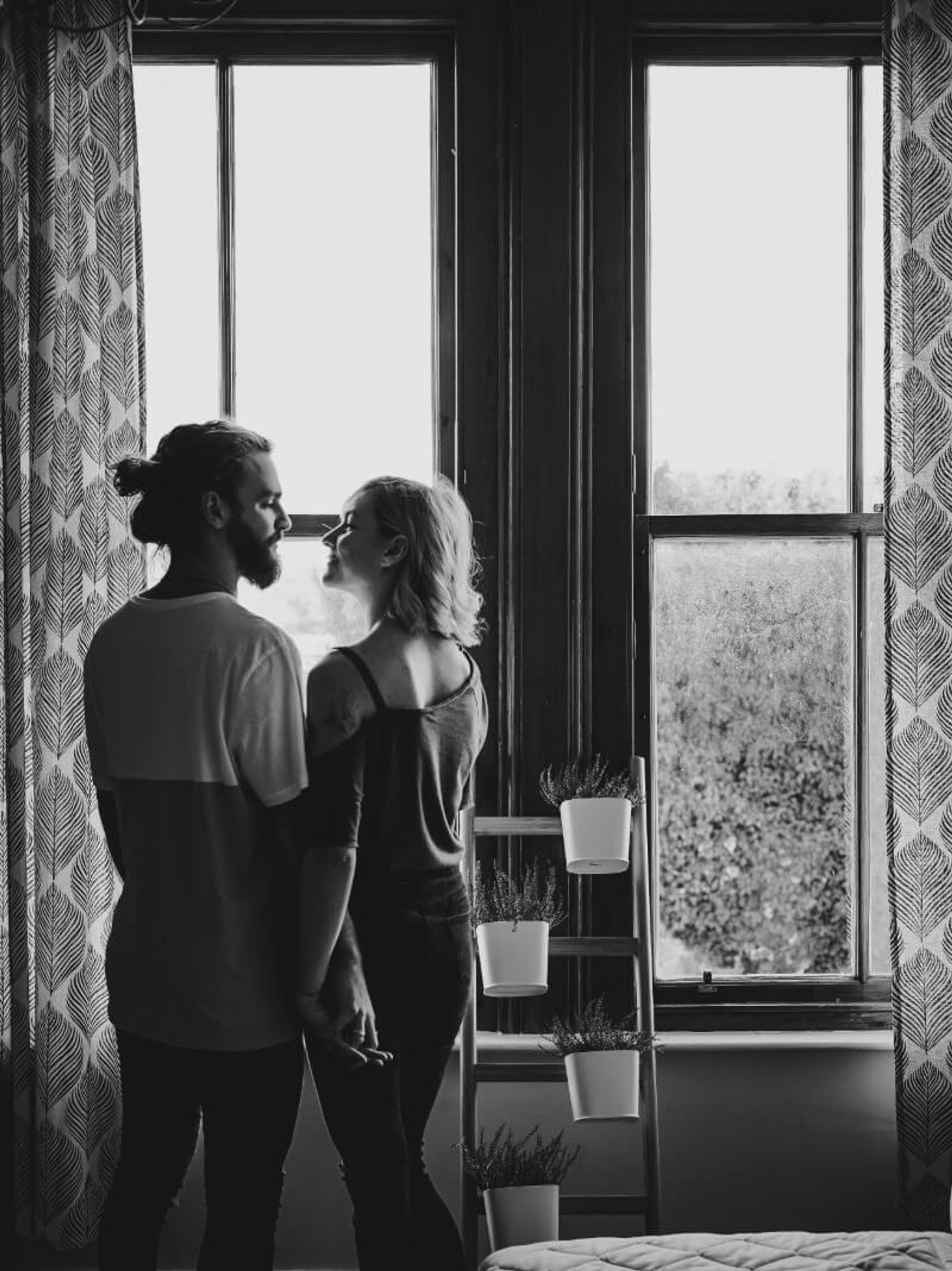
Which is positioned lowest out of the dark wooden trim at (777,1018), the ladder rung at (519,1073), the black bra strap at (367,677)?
the ladder rung at (519,1073)

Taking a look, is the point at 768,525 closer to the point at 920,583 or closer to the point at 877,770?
the point at 920,583

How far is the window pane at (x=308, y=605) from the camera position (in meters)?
3.27

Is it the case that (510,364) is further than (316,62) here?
No

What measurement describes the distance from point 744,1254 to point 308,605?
69.8 inches

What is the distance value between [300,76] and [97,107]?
53 cm

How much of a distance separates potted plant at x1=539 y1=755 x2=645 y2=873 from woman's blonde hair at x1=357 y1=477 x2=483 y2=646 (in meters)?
0.66

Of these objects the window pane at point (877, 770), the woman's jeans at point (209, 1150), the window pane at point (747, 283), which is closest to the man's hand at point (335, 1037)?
the woman's jeans at point (209, 1150)

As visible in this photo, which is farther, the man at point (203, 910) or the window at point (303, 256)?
the window at point (303, 256)

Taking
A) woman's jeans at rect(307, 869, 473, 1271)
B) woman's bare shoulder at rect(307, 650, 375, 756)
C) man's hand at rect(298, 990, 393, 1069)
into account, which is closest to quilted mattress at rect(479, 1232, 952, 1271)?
woman's jeans at rect(307, 869, 473, 1271)

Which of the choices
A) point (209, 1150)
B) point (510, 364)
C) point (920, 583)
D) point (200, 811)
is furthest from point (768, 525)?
point (209, 1150)

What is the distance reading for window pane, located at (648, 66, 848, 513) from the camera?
3303 mm

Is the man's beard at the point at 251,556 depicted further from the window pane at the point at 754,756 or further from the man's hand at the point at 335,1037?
the window pane at the point at 754,756

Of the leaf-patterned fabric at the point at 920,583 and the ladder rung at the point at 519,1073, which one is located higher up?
the leaf-patterned fabric at the point at 920,583

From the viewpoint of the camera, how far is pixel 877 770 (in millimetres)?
3244
